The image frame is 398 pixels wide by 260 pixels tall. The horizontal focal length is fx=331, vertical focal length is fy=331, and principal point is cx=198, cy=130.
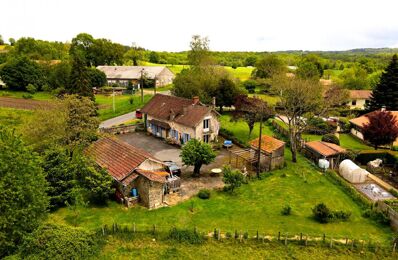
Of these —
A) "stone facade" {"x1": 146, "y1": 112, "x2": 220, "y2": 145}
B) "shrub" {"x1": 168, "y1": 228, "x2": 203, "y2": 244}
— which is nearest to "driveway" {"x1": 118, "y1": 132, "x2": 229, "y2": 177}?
"stone facade" {"x1": 146, "y1": 112, "x2": 220, "y2": 145}

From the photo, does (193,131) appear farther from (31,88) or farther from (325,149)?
(31,88)

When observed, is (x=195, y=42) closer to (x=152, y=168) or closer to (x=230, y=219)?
(x=152, y=168)

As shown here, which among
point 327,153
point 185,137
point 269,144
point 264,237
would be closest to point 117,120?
point 185,137

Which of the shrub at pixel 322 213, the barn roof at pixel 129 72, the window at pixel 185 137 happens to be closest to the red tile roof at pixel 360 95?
the window at pixel 185 137

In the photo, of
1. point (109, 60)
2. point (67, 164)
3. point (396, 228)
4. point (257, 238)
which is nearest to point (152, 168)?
point (67, 164)

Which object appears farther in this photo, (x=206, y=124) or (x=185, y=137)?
(x=185, y=137)

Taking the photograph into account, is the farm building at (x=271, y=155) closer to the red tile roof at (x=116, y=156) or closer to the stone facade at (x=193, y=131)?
the stone facade at (x=193, y=131)

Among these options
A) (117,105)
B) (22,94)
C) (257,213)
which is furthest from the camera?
(22,94)
